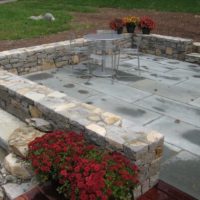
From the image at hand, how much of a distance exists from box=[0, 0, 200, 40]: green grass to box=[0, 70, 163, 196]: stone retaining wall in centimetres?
586

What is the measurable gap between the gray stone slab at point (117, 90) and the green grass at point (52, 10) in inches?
170

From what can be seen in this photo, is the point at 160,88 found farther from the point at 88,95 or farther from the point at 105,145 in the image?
the point at 105,145

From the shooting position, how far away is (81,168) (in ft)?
11.1

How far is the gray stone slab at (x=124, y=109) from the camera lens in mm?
5805

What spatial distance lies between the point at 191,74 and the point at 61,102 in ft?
15.1

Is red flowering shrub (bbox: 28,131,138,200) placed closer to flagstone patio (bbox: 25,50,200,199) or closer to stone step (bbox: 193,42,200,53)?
flagstone patio (bbox: 25,50,200,199)

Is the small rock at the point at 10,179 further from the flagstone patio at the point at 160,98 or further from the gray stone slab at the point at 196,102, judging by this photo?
the gray stone slab at the point at 196,102

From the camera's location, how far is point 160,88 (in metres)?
7.31

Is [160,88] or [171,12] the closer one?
[160,88]

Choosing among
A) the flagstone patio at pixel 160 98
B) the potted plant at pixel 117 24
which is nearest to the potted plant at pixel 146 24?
the potted plant at pixel 117 24

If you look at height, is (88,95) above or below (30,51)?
below

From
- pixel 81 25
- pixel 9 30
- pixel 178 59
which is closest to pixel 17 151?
pixel 178 59

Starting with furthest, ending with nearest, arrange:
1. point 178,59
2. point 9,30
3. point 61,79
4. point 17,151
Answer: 1. point 9,30
2. point 178,59
3. point 61,79
4. point 17,151

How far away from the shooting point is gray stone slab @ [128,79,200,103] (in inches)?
268
